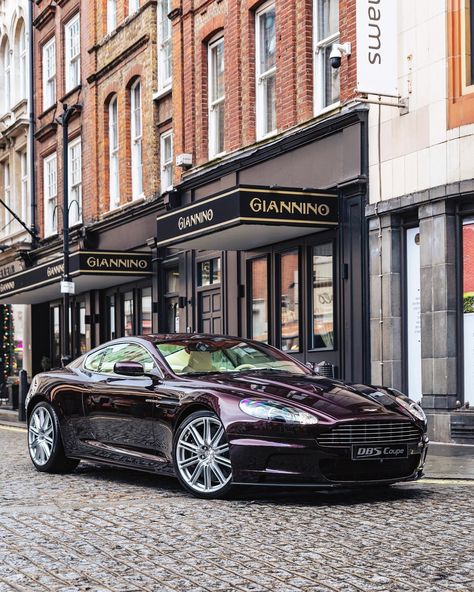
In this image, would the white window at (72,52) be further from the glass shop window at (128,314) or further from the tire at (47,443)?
the tire at (47,443)

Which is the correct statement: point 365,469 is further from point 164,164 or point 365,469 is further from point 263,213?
point 164,164

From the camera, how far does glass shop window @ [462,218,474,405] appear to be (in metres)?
14.6

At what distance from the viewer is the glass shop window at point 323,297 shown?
17.7 m

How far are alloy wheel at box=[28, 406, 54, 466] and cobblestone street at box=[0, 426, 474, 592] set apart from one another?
1.20 metres

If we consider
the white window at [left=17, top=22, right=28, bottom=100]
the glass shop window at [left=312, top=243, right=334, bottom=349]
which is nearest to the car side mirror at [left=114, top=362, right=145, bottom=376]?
the glass shop window at [left=312, top=243, right=334, bottom=349]

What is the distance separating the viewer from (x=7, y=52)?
37.4 metres

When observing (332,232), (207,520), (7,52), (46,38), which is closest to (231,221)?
(332,232)

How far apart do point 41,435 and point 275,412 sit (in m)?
3.57

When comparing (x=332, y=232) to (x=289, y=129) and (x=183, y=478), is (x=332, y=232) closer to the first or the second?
(x=289, y=129)

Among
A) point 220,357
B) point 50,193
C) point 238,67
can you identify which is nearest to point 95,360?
point 220,357

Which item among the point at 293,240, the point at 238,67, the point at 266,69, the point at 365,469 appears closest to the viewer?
the point at 365,469

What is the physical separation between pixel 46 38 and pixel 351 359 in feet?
65.8

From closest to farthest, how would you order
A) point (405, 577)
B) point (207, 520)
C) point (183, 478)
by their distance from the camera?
point (405, 577) < point (207, 520) < point (183, 478)

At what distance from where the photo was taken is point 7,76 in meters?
37.7
